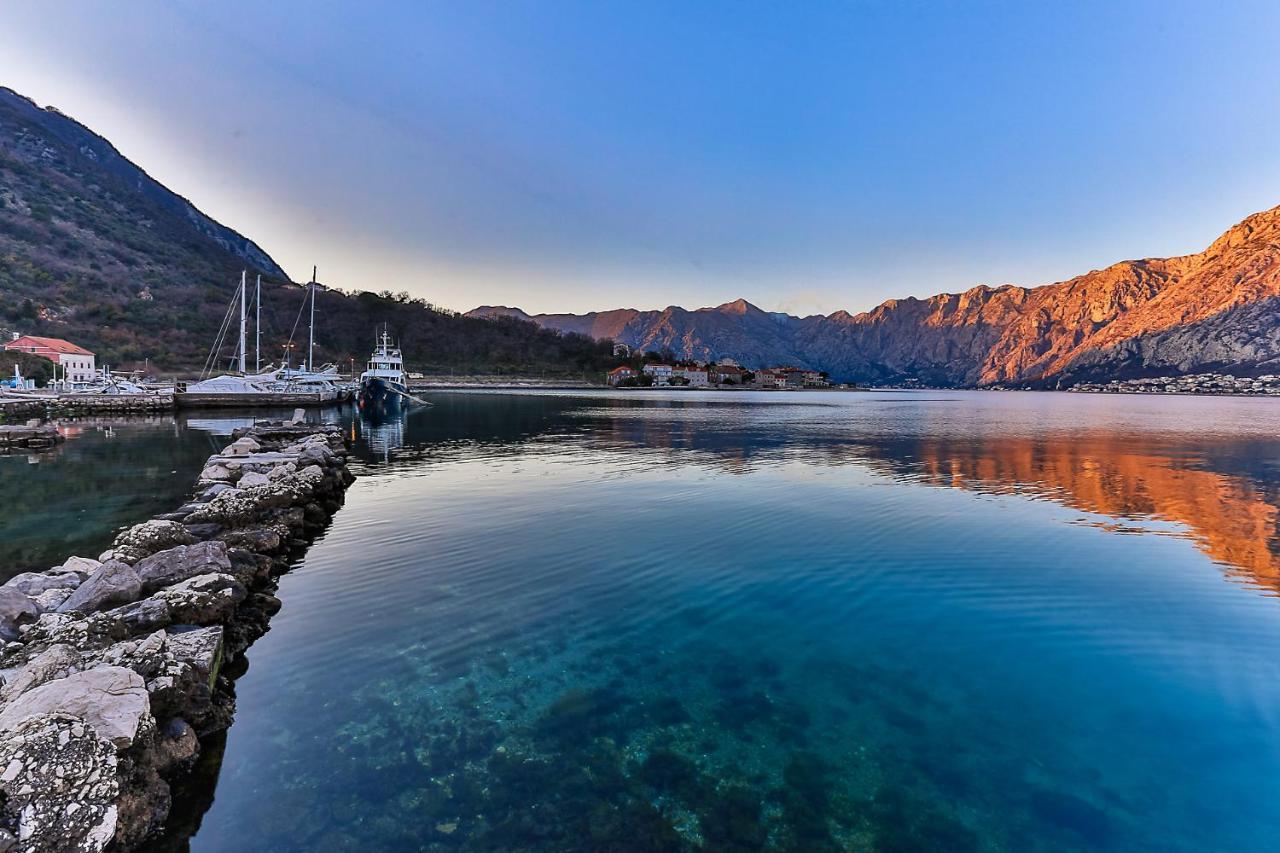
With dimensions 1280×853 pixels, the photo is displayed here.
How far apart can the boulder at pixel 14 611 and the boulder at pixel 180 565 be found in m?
1.25

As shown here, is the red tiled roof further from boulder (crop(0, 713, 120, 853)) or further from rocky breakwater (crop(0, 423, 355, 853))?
boulder (crop(0, 713, 120, 853))

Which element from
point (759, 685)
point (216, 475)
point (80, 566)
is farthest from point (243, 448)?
point (759, 685)

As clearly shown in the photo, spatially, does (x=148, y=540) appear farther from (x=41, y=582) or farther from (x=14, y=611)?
(x=14, y=611)

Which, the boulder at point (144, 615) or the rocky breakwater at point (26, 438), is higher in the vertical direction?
the rocky breakwater at point (26, 438)

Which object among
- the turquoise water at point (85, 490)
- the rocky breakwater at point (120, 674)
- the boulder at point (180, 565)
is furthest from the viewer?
the turquoise water at point (85, 490)

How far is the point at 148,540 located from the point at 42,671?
639 cm

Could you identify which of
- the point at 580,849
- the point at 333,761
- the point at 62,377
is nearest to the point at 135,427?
the point at 62,377

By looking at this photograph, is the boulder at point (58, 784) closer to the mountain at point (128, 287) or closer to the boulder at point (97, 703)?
the boulder at point (97, 703)

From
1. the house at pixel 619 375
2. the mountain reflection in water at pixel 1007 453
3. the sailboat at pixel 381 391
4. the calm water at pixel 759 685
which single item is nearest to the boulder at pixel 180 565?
the calm water at pixel 759 685

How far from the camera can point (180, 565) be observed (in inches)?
387

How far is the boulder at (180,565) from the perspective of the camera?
9500mm

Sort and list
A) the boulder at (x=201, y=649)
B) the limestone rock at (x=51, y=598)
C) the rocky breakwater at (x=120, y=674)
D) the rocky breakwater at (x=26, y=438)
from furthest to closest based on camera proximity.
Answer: the rocky breakwater at (x=26, y=438), the limestone rock at (x=51, y=598), the boulder at (x=201, y=649), the rocky breakwater at (x=120, y=674)

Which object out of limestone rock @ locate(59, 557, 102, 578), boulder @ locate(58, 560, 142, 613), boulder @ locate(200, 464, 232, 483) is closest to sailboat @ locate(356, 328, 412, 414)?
boulder @ locate(200, 464, 232, 483)

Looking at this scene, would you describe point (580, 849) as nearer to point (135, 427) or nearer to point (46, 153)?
point (135, 427)
